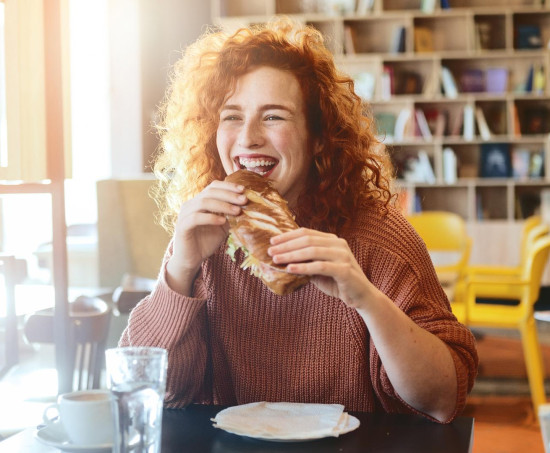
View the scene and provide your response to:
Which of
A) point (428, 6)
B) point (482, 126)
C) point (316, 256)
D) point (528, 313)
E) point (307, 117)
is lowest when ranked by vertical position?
point (528, 313)

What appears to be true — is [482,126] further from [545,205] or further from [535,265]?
[535,265]

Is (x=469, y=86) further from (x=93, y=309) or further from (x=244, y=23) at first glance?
(x=93, y=309)

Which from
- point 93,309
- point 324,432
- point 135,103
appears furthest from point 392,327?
point 135,103

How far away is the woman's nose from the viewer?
4.87ft

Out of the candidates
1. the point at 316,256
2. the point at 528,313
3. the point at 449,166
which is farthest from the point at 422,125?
the point at 316,256

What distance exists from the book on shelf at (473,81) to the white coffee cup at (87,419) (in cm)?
590

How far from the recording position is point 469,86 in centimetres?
651

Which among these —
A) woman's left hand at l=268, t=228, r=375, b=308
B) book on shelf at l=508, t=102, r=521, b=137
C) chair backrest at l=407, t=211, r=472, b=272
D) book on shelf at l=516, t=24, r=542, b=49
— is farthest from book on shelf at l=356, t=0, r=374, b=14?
woman's left hand at l=268, t=228, r=375, b=308

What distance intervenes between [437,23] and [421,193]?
4.53ft

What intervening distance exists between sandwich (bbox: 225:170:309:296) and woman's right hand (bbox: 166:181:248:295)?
0.07 feet

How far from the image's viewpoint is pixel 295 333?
4.94 ft

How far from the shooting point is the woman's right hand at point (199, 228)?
4.32 feet

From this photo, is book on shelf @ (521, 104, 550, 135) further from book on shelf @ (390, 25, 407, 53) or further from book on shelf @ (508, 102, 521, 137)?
book on shelf @ (390, 25, 407, 53)

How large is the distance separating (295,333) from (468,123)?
5.27m
